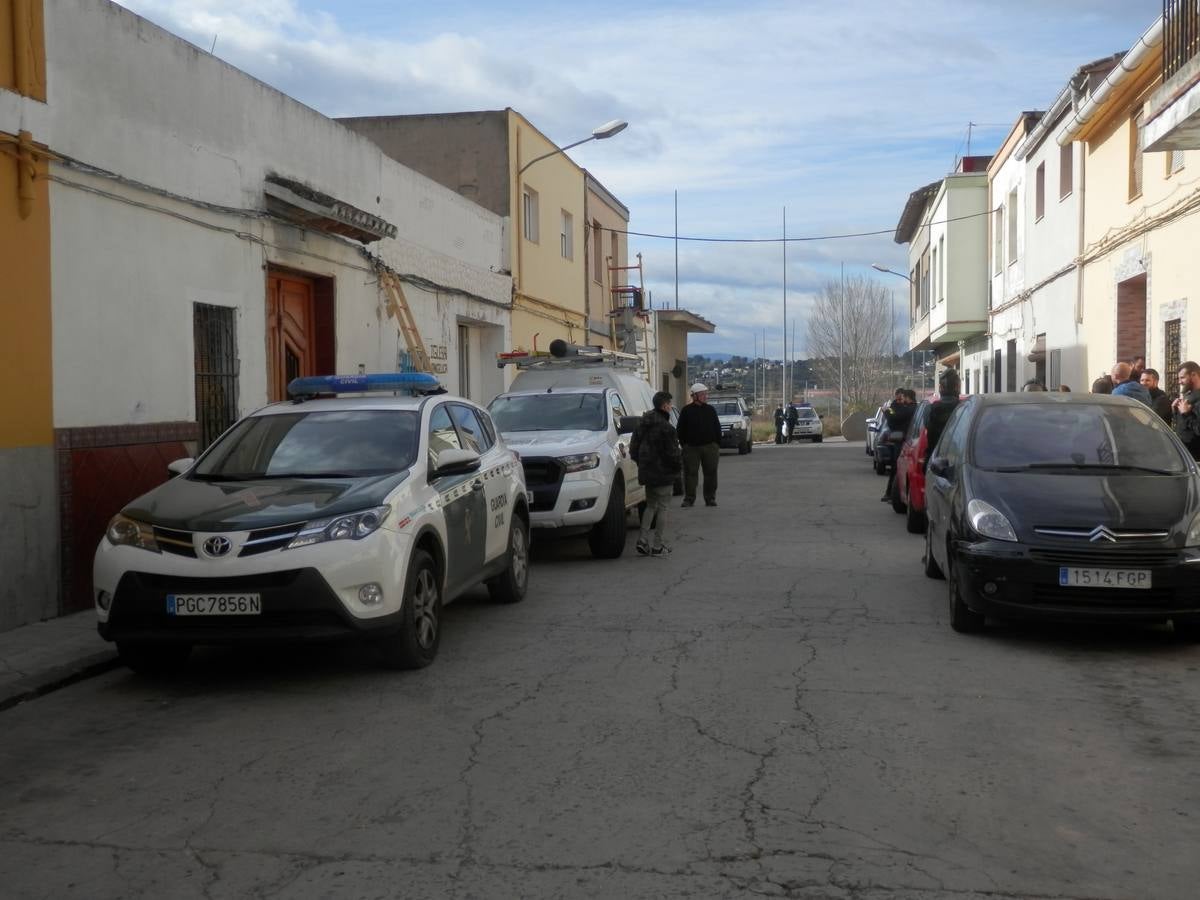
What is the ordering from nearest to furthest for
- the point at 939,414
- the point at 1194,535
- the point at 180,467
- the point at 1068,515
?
the point at 1194,535, the point at 1068,515, the point at 180,467, the point at 939,414

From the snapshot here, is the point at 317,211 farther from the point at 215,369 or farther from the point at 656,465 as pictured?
the point at 656,465

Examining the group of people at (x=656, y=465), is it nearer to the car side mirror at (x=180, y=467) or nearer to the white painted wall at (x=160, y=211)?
the white painted wall at (x=160, y=211)

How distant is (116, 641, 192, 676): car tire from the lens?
684 cm

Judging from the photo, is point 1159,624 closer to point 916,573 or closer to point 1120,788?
point 916,573

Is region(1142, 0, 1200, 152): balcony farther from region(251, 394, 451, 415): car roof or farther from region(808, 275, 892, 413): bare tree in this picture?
A: region(808, 275, 892, 413): bare tree

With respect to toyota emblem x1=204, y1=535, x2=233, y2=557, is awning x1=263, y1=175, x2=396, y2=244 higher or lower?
higher

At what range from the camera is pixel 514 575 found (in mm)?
9477

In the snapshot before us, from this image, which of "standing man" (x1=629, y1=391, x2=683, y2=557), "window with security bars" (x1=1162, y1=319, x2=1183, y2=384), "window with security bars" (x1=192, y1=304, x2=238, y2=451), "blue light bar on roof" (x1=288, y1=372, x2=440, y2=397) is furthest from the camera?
"window with security bars" (x1=1162, y1=319, x2=1183, y2=384)

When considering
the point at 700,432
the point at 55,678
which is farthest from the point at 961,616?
the point at 700,432

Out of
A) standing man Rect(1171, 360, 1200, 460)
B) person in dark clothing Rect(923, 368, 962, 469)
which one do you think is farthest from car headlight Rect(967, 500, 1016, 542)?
person in dark clothing Rect(923, 368, 962, 469)

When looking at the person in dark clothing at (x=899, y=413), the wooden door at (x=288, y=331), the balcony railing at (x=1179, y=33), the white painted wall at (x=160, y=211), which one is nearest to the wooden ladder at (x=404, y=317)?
the white painted wall at (x=160, y=211)

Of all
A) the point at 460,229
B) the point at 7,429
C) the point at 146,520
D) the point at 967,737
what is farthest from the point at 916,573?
the point at 460,229

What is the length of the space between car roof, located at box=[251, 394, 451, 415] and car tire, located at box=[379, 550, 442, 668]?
53.5 inches

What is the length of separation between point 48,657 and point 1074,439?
695cm
